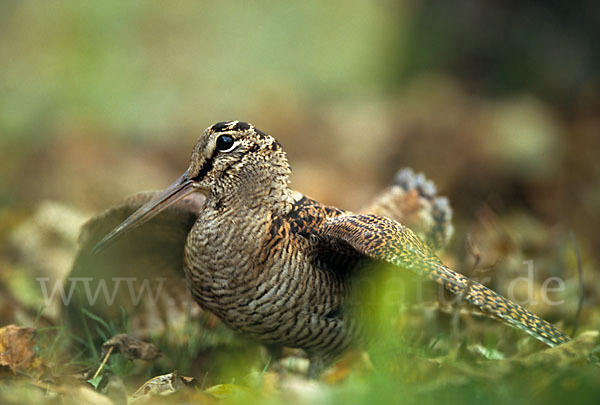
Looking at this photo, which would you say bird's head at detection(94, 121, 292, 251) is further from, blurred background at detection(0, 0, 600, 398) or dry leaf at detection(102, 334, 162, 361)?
blurred background at detection(0, 0, 600, 398)

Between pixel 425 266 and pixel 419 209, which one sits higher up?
pixel 419 209

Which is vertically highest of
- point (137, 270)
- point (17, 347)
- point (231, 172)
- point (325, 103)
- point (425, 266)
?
point (325, 103)

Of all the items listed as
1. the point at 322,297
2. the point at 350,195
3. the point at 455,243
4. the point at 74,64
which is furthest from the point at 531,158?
the point at 74,64

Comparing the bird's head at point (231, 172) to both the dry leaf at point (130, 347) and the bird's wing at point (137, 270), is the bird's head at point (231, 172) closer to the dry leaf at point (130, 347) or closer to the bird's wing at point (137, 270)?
the bird's wing at point (137, 270)

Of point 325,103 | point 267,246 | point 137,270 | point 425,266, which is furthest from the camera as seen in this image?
point 325,103

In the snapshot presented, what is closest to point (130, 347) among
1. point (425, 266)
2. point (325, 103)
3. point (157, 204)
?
point (157, 204)

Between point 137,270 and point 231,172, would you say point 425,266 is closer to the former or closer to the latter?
point 231,172

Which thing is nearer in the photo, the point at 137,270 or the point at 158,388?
the point at 158,388
